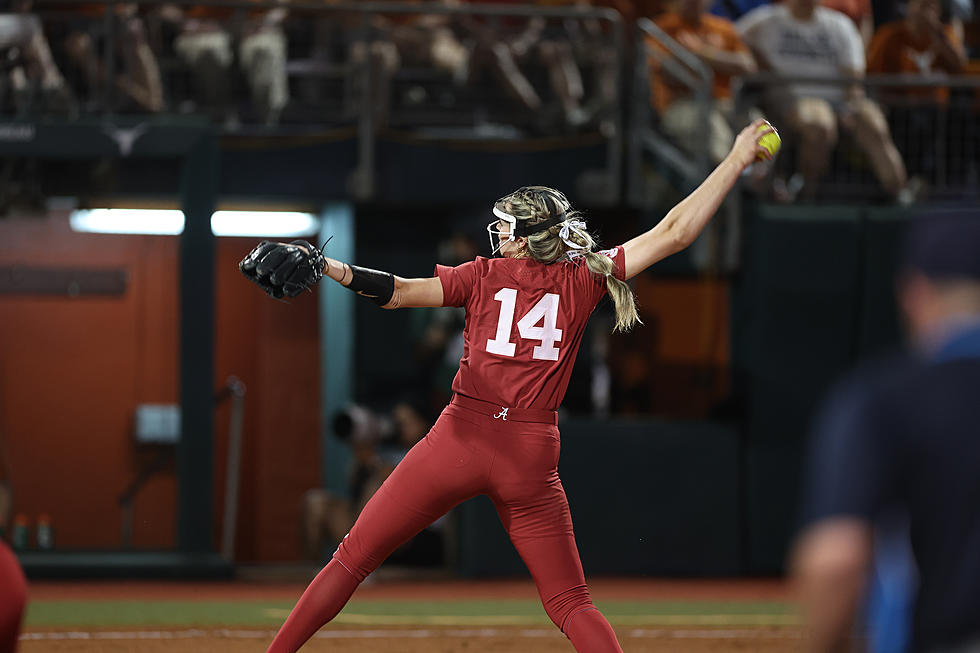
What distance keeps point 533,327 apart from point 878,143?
648 cm

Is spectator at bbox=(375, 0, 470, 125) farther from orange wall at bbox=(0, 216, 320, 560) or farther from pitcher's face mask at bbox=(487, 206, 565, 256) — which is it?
pitcher's face mask at bbox=(487, 206, 565, 256)

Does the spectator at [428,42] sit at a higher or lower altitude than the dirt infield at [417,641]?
higher

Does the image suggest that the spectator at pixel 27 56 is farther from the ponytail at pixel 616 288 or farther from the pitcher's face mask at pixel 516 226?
the ponytail at pixel 616 288

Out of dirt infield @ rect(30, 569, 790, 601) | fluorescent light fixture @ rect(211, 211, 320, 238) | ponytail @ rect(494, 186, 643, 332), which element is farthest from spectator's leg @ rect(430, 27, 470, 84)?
ponytail @ rect(494, 186, 643, 332)

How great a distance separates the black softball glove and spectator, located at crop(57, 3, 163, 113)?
5866 mm

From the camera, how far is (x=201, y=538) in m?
9.39

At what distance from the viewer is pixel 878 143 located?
9789mm

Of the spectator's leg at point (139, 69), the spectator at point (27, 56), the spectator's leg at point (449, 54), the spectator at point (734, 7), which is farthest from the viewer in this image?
the spectator at point (734, 7)

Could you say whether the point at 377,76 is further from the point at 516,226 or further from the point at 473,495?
the point at 473,495

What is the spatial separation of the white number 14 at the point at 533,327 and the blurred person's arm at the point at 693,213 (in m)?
0.33

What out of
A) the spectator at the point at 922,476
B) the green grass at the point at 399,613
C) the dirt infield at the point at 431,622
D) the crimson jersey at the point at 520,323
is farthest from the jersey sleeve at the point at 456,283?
the green grass at the point at 399,613

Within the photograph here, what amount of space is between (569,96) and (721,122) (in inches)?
52.1

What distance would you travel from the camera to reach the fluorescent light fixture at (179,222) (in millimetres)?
10164

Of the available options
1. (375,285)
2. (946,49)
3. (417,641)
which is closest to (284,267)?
(375,285)
